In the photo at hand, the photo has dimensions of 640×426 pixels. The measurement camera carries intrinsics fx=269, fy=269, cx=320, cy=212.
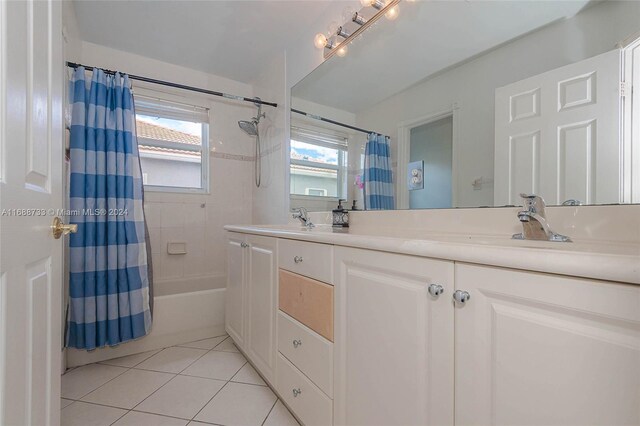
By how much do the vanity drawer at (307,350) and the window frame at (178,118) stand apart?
68.5 inches

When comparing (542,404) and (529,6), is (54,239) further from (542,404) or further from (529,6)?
(529,6)

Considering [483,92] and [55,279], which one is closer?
[55,279]

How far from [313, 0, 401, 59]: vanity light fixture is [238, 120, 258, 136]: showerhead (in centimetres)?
100

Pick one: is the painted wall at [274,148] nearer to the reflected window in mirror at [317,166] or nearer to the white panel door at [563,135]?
the reflected window in mirror at [317,166]

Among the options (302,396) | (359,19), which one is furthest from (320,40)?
(302,396)

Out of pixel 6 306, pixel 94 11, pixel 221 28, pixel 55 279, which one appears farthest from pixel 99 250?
A: pixel 221 28

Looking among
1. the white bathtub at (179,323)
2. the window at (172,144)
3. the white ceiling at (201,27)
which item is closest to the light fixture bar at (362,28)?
the white ceiling at (201,27)

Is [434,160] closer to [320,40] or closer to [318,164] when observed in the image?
[318,164]

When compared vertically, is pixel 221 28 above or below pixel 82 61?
above

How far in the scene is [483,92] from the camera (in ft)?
3.47

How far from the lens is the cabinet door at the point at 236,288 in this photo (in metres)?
1.64

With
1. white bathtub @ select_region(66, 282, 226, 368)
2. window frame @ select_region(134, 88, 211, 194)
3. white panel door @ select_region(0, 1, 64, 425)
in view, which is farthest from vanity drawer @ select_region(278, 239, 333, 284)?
window frame @ select_region(134, 88, 211, 194)

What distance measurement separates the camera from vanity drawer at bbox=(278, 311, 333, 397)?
0.96 m

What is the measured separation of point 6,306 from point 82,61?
2.29 m
